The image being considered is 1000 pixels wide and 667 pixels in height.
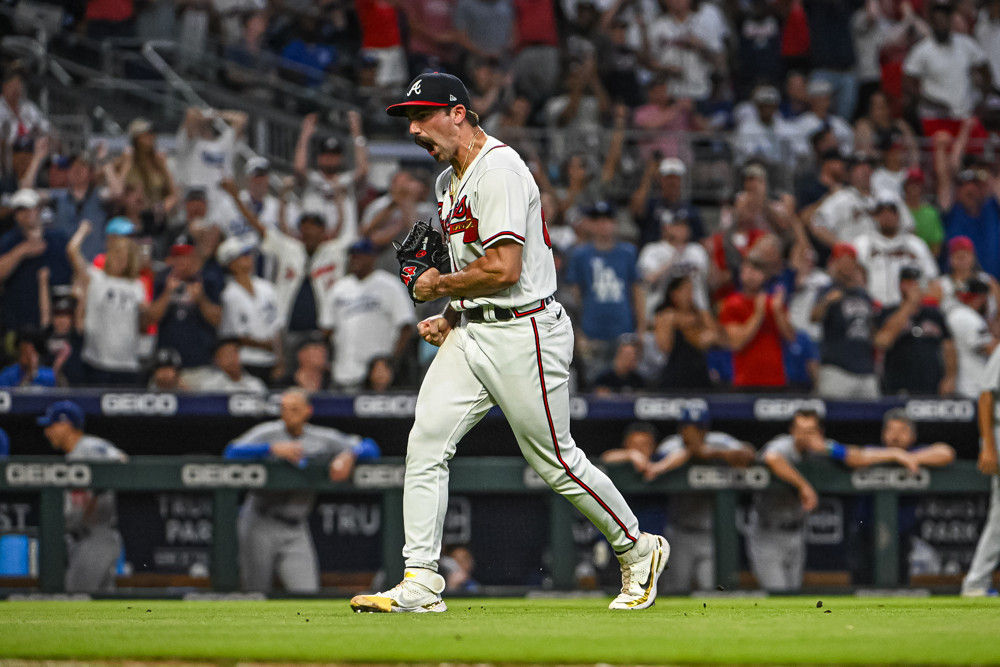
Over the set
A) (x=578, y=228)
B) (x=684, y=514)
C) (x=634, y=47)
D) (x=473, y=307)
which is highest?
(x=634, y=47)

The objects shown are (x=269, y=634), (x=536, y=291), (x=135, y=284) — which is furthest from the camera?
(x=135, y=284)

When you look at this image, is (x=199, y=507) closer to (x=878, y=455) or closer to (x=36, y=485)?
(x=36, y=485)

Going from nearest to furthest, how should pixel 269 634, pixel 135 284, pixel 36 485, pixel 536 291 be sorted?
pixel 269 634, pixel 536 291, pixel 36 485, pixel 135 284

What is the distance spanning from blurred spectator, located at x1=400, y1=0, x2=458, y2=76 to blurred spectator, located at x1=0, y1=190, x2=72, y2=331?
4769 mm

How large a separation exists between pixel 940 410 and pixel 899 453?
95 centimetres

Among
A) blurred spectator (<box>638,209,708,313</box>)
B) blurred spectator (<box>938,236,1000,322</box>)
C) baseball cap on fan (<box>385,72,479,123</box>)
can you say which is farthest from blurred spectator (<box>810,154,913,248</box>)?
baseball cap on fan (<box>385,72,479,123</box>)

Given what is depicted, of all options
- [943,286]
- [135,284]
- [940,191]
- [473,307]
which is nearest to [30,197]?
[135,284]

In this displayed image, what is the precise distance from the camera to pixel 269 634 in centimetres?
504

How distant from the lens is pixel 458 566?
30.1 ft

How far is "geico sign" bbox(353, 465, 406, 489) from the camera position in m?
8.88

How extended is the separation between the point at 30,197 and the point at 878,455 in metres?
6.46

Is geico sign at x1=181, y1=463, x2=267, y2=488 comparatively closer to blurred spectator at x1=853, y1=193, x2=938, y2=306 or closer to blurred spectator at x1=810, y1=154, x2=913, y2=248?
blurred spectator at x1=853, y1=193, x2=938, y2=306

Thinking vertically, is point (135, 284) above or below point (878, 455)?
above

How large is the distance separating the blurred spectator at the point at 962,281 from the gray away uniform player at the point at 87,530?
255 inches
